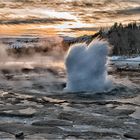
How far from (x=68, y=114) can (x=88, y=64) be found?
7954 mm

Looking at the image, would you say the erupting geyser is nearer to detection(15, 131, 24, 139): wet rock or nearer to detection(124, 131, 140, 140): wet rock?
detection(124, 131, 140, 140): wet rock

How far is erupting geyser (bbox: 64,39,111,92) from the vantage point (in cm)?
1985

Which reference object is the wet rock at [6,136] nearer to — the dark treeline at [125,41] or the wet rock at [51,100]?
the wet rock at [51,100]

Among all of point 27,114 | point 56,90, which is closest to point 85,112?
point 27,114

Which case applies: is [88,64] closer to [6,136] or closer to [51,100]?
[51,100]

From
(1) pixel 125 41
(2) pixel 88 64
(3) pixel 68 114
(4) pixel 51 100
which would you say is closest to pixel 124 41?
(1) pixel 125 41

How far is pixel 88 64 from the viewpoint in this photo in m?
20.6

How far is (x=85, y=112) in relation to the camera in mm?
13234

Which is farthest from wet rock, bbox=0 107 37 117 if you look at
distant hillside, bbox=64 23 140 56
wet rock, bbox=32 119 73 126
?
distant hillside, bbox=64 23 140 56

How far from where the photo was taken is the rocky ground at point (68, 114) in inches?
413

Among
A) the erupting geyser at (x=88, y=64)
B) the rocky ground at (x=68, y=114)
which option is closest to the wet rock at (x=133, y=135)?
the rocky ground at (x=68, y=114)

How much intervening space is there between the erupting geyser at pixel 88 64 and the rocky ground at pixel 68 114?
1.49 meters

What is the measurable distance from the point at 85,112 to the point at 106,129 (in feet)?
7.48

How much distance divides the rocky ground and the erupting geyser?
4.87 ft
